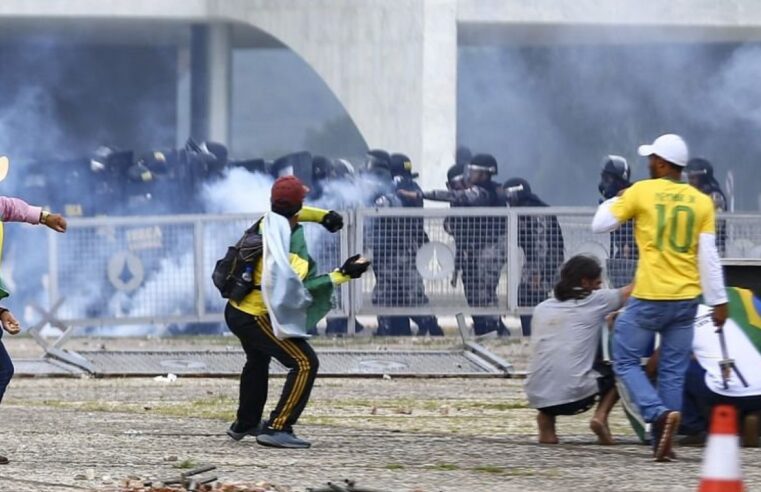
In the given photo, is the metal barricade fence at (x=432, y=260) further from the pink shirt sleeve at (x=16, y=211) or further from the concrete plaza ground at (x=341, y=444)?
the pink shirt sleeve at (x=16, y=211)

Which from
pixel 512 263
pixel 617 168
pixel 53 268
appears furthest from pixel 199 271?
pixel 617 168

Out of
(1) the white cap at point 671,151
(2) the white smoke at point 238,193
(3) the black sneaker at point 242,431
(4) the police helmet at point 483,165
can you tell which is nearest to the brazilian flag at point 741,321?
(1) the white cap at point 671,151

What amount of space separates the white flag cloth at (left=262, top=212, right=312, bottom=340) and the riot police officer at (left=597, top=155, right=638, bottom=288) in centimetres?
→ 531

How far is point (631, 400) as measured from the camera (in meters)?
9.51

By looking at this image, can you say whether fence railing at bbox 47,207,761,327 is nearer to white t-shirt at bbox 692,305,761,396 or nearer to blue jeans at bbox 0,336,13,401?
white t-shirt at bbox 692,305,761,396

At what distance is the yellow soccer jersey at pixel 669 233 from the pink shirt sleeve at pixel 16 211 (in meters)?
2.73

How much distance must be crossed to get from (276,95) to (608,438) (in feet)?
100

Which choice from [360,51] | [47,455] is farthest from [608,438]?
[360,51]

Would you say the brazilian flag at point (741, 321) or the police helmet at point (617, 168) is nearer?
the brazilian flag at point (741, 321)

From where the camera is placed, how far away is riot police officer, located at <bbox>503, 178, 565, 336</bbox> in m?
17.1

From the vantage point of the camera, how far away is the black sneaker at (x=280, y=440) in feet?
33.0

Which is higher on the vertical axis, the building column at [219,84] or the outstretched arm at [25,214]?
the building column at [219,84]

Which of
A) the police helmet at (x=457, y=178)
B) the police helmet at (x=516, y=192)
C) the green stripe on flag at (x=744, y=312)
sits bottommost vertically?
the green stripe on flag at (x=744, y=312)

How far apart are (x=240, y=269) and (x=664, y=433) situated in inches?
92.5
